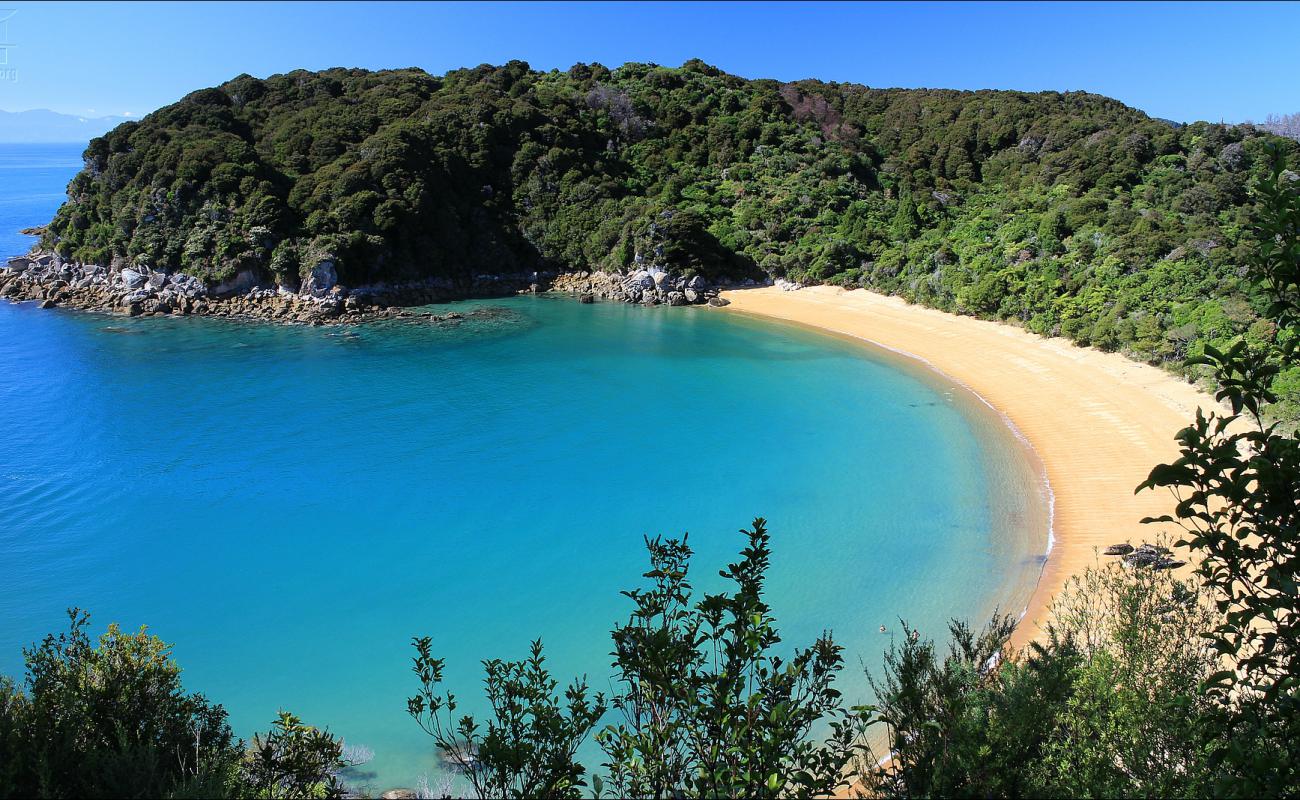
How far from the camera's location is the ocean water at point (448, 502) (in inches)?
564

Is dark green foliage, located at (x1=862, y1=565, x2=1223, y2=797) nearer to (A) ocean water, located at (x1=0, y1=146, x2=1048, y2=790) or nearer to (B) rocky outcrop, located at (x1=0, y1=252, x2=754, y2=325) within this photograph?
(A) ocean water, located at (x1=0, y1=146, x2=1048, y2=790)

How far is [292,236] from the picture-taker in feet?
154

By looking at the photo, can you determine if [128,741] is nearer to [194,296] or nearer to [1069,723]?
[1069,723]

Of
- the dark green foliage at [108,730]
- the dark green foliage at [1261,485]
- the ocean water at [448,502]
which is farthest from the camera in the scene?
the ocean water at [448,502]

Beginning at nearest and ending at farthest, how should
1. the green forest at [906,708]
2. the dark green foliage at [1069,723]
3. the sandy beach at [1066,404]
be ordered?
the green forest at [906,708] < the dark green foliage at [1069,723] < the sandy beach at [1066,404]

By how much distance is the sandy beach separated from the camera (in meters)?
17.8

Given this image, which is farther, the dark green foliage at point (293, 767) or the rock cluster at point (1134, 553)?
the rock cluster at point (1134, 553)

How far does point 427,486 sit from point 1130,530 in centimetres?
1880

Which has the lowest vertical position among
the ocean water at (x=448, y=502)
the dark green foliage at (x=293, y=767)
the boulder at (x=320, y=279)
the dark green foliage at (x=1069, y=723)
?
the ocean water at (x=448, y=502)

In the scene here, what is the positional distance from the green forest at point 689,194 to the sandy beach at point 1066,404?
5.36 feet

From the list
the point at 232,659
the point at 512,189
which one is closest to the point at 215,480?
the point at 232,659

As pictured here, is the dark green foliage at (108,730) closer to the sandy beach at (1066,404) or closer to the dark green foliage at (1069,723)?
the dark green foliage at (1069,723)

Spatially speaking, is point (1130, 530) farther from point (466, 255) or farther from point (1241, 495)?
point (466, 255)

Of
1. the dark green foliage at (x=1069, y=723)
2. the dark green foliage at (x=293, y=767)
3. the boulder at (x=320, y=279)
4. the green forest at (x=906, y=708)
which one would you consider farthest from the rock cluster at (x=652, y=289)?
the dark green foliage at (x=293, y=767)
